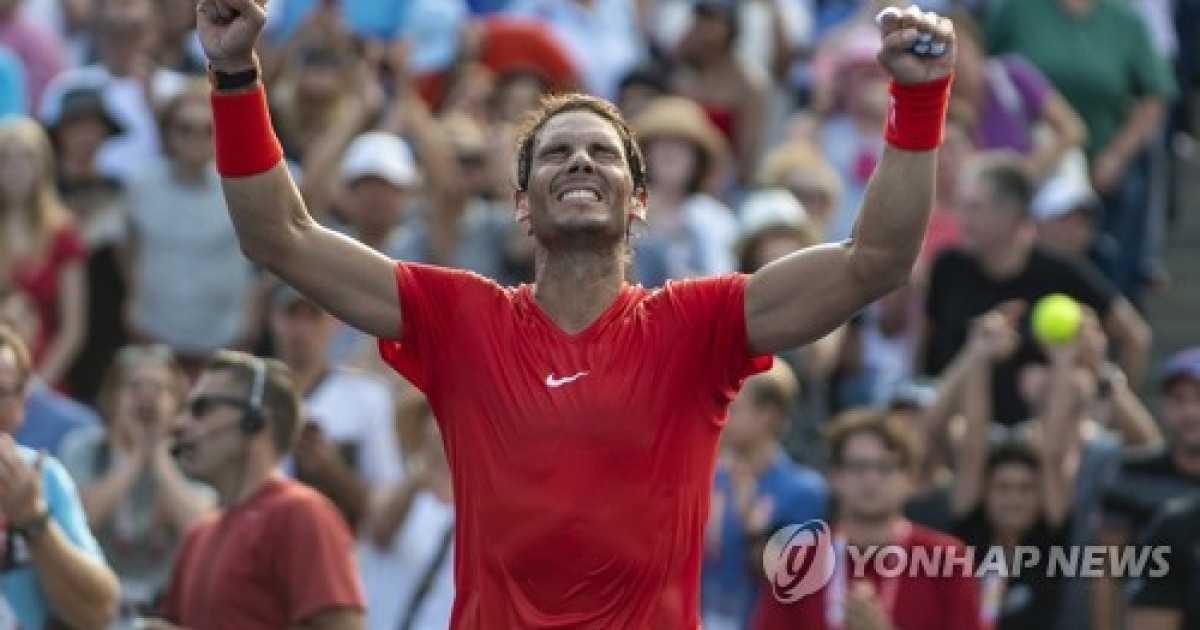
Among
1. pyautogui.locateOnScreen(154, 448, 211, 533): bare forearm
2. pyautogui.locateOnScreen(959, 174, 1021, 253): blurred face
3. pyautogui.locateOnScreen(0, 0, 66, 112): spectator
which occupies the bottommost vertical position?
pyautogui.locateOnScreen(154, 448, 211, 533): bare forearm

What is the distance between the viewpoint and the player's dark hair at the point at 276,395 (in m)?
9.84

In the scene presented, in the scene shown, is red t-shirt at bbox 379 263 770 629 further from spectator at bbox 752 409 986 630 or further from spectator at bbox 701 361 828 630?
spectator at bbox 701 361 828 630

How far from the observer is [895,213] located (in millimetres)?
6723

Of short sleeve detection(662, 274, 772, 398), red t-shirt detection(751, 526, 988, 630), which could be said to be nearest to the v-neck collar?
short sleeve detection(662, 274, 772, 398)

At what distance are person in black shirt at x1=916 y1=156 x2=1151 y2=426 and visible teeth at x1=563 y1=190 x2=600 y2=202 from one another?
6.69 m

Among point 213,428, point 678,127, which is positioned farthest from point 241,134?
point 678,127

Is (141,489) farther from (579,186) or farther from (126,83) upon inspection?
(579,186)

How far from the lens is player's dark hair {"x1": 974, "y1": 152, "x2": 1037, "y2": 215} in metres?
13.5

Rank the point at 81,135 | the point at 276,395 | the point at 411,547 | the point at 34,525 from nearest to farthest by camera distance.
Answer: the point at 34,525
the point at 276,395
the point at 411,547
the point at 81,135

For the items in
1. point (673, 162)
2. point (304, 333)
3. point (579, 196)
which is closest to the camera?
point (579, 196)

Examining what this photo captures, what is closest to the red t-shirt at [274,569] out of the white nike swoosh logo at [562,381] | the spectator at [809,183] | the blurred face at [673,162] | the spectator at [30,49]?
the white nike swoosh logo at [562,381]

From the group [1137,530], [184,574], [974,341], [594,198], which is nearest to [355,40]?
[974,341]

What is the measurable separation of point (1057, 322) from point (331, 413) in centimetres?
285

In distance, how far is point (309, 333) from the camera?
12633 millimetres
